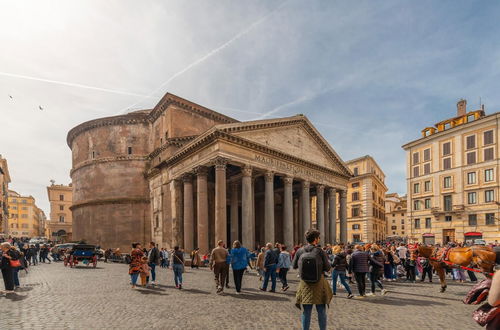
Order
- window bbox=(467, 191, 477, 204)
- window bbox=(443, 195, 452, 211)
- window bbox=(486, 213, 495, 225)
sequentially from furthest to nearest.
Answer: window bbox=(443, 195, 452, 211)
window bbox=(467, 191, 477, 204)
window bbox=(486, 213, 495, 225)

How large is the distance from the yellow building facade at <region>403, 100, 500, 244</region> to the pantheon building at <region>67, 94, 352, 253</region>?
11.7 metres

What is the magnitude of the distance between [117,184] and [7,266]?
24.1 metres

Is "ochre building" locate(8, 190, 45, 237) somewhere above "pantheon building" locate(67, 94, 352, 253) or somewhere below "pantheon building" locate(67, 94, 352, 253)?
below

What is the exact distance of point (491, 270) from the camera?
856 centimetres

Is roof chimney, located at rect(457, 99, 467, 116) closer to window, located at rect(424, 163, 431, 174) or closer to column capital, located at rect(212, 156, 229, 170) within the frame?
window, located at rect(424, 163, 431, 174)

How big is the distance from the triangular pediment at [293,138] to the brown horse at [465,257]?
13.5m

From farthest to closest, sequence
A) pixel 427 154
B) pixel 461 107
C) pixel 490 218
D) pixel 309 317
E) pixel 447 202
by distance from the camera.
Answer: pixel 461 107, pixel 427 154, pixel 447 202, pixel 490 218, pixel 309 317

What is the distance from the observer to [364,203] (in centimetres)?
4884

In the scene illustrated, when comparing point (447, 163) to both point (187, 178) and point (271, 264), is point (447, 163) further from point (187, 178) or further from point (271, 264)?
point (271, 264)

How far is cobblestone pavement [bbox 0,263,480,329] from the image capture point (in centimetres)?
638

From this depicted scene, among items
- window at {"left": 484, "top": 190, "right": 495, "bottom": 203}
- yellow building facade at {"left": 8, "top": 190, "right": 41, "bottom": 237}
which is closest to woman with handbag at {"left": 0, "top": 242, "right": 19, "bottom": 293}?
window at {"left": 484, "top": 190, "right": 495, "bottom": 203}

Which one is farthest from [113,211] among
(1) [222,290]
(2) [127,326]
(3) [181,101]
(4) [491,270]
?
(4) [491,270]

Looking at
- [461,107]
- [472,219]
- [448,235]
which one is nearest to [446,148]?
[461,107]

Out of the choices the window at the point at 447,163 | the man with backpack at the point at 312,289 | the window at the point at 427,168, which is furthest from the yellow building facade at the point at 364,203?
the man with backpack at the point at 312,289
